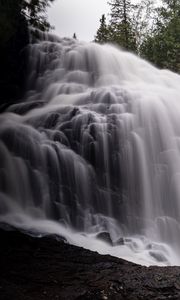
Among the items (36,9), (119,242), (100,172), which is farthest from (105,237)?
(36,9)

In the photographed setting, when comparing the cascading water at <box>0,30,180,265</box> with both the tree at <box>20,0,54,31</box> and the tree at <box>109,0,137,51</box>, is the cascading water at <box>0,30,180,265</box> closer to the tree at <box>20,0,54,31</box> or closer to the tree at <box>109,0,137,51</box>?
the tree at <box>20,0,54,31</box>

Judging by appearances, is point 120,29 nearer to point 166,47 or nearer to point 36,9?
point 166,47

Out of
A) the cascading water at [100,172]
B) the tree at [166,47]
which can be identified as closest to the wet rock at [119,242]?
the cascading water at [100,172]

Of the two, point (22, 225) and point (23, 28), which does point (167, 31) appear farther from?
point (22, 225)

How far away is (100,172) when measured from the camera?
11.1 m

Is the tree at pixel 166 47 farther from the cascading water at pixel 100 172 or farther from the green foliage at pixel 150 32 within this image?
the cascading water at pixel 100 172

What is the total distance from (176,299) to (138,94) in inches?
394

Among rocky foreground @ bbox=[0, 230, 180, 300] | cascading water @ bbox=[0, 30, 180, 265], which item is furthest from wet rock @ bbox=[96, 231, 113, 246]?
rocky foreground @ bbox=[0, 230, 180, 300]

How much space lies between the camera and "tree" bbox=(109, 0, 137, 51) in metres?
31.1

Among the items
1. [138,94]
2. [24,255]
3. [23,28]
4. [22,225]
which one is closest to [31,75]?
[23,28]

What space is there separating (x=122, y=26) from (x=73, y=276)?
29409 millimetres

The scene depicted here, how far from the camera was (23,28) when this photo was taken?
18703 millimetres

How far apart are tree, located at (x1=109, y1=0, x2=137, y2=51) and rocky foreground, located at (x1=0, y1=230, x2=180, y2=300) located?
83.5 ft

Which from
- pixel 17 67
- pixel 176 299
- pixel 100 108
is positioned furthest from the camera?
pixel 17 67
